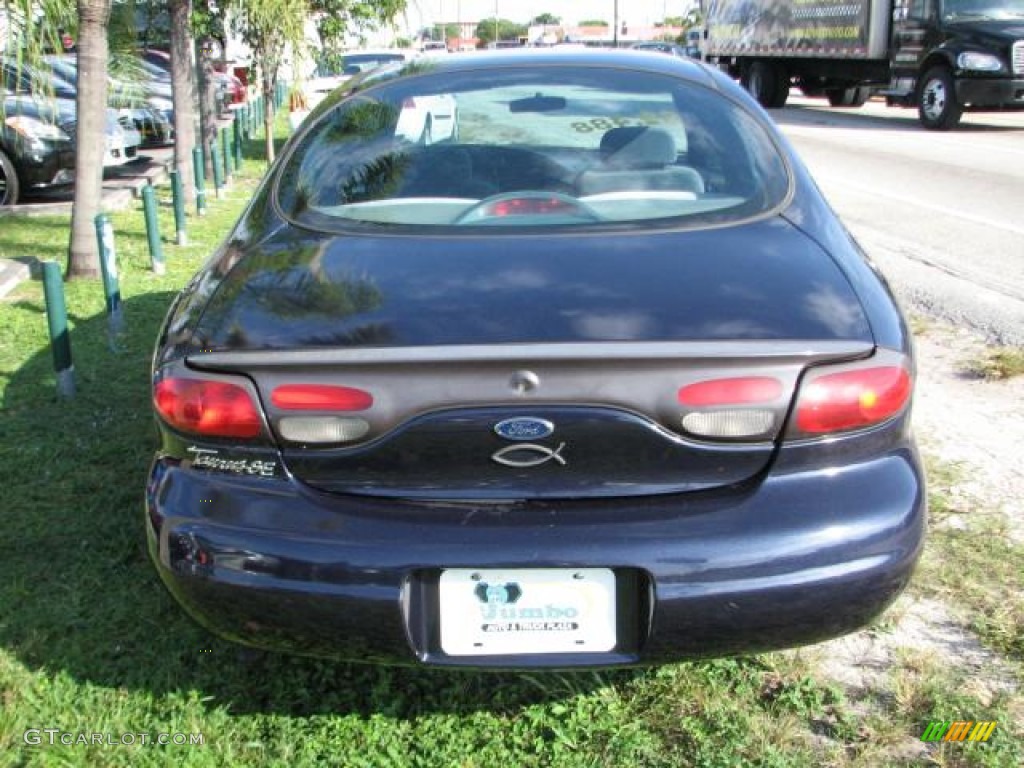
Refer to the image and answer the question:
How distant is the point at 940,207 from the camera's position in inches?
357

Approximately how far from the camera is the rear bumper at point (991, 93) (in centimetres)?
1510

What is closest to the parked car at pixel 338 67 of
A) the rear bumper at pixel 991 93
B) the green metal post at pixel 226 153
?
the green metal post at pixel 226 153

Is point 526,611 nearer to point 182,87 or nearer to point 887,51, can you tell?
point 182,87

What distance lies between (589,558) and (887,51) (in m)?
18.8

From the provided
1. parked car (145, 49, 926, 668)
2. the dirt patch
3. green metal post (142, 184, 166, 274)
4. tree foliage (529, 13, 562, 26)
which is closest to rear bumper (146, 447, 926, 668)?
parked car (145, 49, 926, 668)

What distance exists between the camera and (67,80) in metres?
11.9

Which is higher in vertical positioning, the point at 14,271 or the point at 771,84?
the point at 771,84

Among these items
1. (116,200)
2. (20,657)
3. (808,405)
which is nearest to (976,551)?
(808,405)

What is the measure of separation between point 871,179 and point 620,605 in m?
10.1

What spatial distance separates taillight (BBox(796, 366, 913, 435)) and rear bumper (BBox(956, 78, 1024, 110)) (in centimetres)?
1515

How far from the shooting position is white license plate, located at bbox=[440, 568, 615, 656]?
6.56 ft

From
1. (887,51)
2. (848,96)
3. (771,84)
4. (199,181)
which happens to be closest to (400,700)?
(199,181)

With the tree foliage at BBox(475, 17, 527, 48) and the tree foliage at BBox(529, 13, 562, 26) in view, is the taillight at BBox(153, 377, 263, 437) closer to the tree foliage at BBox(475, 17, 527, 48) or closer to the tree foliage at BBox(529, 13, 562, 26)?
the tree foliage at BBox(475, 17, 527, 48)

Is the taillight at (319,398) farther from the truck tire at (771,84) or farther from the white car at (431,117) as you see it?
the truck tire at (771,84)
